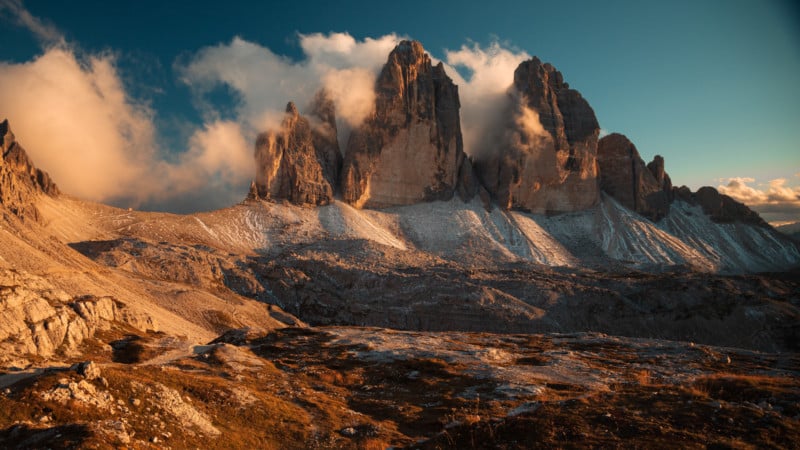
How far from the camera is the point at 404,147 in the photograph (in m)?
185

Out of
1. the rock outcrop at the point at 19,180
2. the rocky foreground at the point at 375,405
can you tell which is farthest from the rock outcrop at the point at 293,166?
the rocky foreground at the point at 375,405

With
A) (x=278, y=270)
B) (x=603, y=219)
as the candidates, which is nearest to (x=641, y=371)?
(x=278, y=270)

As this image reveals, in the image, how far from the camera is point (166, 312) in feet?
266

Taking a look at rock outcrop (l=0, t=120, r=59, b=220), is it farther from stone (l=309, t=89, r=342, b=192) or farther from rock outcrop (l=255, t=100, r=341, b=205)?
stone (l=309, t=89, r=342, b=192)

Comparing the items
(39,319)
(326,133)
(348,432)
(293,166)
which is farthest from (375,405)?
(326,133)

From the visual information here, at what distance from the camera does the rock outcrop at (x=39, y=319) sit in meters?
37.8

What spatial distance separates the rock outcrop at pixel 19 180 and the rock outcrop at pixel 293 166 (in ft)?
188

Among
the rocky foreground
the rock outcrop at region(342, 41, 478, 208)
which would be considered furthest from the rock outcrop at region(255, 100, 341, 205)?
the rocky foreground

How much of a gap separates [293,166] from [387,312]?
78012 millimetres

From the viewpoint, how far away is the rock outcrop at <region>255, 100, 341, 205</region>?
16600cm

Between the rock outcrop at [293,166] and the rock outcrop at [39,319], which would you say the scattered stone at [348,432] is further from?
the rock outcrop at [293,166]

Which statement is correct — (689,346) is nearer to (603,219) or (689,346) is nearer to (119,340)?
(119,340)

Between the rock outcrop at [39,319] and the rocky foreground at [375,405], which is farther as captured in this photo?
the rock outcrop at [39,319]

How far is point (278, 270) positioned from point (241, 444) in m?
101
